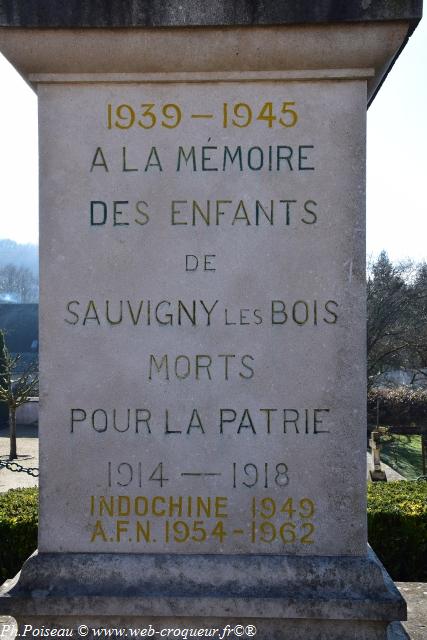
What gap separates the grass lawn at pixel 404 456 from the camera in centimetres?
2220

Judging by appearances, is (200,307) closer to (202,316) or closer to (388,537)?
(202,316)

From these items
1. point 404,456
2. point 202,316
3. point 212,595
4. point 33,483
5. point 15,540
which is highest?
point 202,316

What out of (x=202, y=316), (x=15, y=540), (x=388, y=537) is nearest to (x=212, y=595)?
(x=202, y=316)

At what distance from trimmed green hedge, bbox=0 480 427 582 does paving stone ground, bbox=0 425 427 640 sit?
58.3 inches

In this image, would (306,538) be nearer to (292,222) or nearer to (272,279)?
(272,279)

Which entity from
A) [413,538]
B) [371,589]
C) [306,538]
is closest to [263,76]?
[306,538]

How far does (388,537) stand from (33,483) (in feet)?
42.8

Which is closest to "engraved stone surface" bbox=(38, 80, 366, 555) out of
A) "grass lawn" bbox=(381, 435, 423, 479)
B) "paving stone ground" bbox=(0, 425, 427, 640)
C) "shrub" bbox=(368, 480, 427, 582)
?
"paving stone ground" bbox=(0, 425, 427, 640)

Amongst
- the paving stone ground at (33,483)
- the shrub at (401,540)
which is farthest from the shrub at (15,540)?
the shrub at (401,540)

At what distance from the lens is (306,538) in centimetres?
319

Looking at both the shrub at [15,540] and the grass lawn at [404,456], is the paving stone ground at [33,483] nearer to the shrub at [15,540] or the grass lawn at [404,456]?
the grass lawn at [404,456]

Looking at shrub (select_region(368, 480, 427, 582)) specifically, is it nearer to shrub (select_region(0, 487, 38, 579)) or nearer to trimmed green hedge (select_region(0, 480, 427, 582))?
trimmed green hedge (select_region(0, 480, 427, 582))

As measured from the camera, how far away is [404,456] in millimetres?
25594

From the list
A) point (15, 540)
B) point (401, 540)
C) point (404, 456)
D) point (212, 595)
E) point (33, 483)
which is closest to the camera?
point (212, 595)
